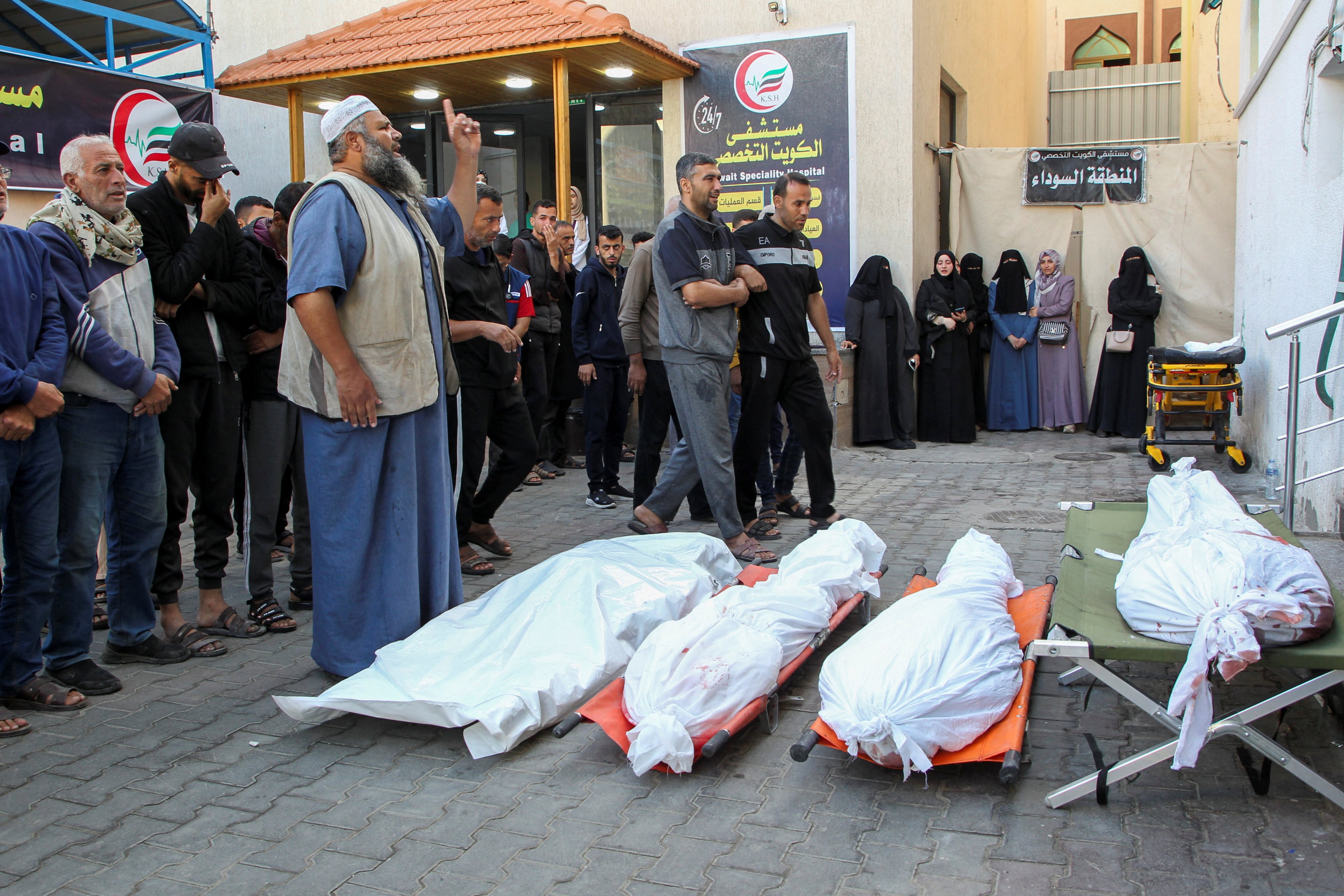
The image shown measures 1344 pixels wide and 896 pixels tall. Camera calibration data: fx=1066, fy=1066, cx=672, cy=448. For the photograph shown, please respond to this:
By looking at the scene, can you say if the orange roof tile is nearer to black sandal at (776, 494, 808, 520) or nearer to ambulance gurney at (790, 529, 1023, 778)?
black sandal at (776, 494, 808, 520)

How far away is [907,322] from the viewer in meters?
10.8

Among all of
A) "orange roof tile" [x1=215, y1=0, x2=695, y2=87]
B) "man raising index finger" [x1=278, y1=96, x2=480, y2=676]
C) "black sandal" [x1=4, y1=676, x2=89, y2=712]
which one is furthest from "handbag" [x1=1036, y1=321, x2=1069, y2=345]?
"black sandal" [x1=4, y1=676, x2=89, y2=712]

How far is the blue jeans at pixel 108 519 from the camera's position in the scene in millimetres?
3900

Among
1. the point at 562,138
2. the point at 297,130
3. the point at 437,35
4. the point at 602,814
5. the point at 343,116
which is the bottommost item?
the point at 602,814

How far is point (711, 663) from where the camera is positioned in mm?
3324

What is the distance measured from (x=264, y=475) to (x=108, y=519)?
0.76 m

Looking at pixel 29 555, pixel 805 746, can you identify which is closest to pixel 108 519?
pixel 29 555

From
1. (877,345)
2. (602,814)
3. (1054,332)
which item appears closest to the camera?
(602,814)

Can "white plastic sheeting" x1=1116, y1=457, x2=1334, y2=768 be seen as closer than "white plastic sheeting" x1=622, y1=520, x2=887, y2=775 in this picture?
Yes

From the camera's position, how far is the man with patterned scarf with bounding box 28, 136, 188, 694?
388cm

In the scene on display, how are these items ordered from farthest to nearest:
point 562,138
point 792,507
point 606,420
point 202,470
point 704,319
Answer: point 562,138 < point 606,420 < point 792,507 < point 704,319 < point 202,470

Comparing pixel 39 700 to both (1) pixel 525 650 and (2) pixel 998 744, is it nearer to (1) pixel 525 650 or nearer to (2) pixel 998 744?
(1) pixel 525 650

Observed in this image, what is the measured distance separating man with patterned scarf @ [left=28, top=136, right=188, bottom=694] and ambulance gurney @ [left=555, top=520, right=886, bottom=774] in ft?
6.39

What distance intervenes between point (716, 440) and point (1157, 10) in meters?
25.1
